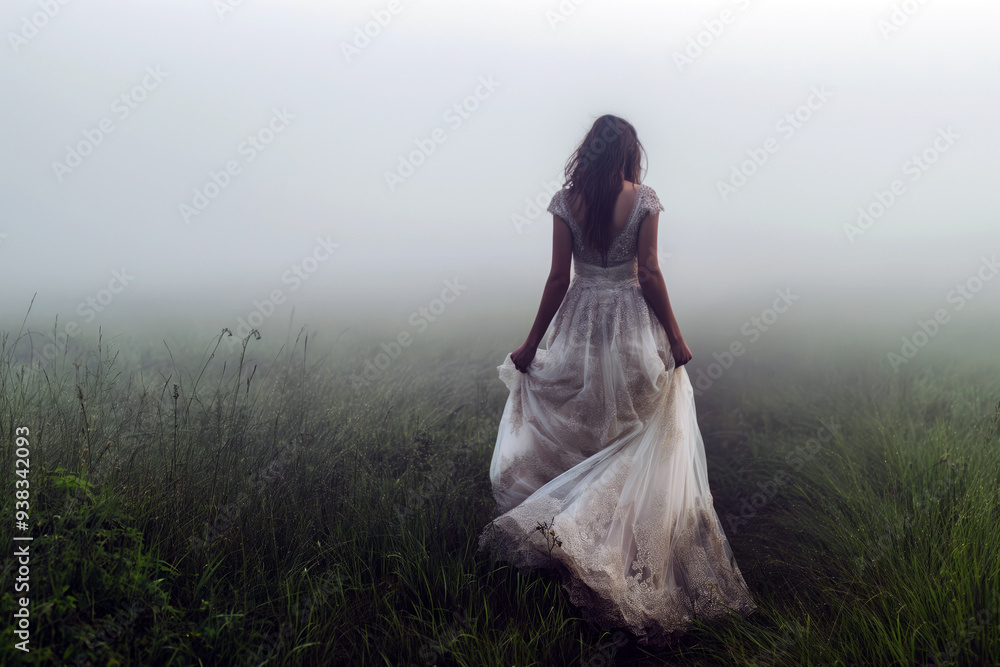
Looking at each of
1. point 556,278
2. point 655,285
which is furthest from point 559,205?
point 655,285

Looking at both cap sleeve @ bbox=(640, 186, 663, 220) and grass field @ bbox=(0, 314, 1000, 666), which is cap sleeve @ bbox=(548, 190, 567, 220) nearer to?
cap sleeve @ bbox=(640, 186, 663, 220)

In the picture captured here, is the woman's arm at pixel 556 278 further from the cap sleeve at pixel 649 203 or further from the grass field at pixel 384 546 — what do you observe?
the grass field at pixel 384 546

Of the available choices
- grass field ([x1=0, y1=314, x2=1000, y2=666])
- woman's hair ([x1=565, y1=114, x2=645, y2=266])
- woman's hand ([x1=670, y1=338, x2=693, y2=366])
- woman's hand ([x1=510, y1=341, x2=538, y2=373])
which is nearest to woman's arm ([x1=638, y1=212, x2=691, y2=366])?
woman's hand ([x1=670, y1=338, x2=693, y2=366])

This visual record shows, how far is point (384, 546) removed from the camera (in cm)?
291

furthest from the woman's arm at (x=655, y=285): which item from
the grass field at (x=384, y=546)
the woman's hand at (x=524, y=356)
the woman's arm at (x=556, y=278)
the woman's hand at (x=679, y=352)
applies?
the grass field at (x=384, y=546)

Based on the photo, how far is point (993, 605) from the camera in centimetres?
217

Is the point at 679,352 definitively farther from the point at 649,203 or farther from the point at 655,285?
the point at 649,203

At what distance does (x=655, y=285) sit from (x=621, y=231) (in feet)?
1.13

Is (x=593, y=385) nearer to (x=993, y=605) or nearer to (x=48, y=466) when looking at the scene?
(x=993, y=605)

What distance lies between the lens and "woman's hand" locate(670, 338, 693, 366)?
3205 millimetres

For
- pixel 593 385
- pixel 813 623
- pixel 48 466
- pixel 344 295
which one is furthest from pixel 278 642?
pixel 344 295

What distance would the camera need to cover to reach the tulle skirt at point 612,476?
276cm

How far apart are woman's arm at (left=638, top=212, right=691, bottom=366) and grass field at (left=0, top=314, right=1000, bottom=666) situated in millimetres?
1326

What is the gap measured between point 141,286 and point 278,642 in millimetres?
12627
